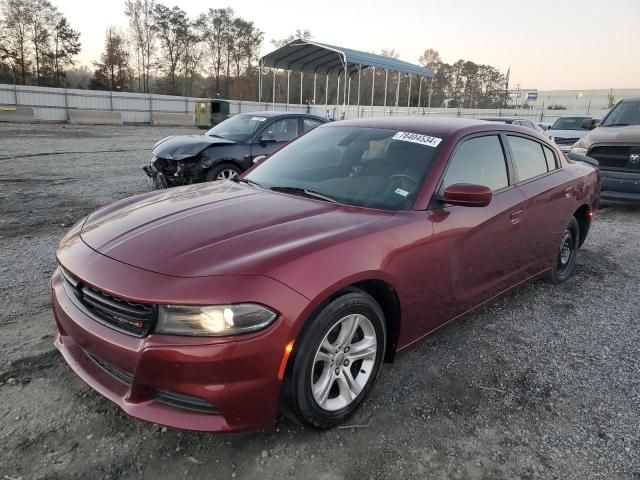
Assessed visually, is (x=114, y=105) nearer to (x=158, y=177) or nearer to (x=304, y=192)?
(x=158, y=177)

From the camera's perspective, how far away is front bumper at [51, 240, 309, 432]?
1941 mm

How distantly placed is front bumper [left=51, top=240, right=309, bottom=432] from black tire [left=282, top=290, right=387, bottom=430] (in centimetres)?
10

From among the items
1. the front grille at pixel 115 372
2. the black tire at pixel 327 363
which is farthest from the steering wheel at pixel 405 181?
the front grille at pixel 115 372

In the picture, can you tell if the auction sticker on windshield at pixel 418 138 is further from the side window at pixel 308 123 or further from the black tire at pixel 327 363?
the side window at pixel 308 123

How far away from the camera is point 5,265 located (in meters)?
4.57

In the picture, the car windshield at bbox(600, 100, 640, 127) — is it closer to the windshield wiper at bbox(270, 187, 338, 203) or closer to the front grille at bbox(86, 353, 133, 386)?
the windshield wiper at bbox(270, 187, 338, 203)

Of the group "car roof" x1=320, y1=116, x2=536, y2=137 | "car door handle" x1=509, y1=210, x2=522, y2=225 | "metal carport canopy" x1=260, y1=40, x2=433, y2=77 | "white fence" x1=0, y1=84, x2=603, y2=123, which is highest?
"metal carport canopy" x1=260, y1=40, x2=433, y2=77

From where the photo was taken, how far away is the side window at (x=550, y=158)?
4.26m

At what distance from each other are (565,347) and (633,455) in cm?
116

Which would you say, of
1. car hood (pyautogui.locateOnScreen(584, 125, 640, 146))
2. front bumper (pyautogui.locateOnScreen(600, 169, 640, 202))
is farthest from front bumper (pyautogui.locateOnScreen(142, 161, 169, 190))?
car hood (pyautogui.locateOnScreen(584, 125, 640, 146))

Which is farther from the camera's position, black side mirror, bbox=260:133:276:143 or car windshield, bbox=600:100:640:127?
car windshield, bbox=600:100:640:127

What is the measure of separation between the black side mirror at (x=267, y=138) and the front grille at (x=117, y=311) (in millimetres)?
6507

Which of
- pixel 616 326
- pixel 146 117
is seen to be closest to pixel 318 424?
pixel 616 326

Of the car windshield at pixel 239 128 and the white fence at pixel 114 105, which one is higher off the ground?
the white fence at pixel 114 105
